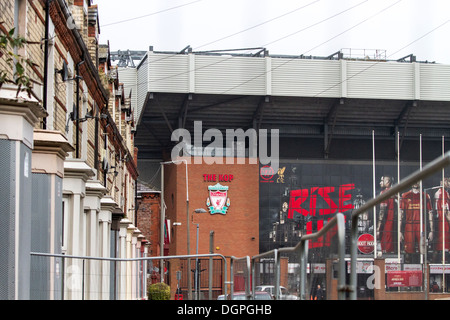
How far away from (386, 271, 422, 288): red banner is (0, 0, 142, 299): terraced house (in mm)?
4618

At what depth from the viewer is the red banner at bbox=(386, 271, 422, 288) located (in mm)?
5035

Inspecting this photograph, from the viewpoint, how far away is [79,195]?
19.3 m

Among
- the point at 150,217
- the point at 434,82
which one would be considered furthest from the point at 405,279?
the point at 150,217

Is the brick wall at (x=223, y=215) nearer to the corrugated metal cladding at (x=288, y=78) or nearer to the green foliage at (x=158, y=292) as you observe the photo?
the corrugated metal cladding at (x=288, y=78)

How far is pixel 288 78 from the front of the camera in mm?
65562

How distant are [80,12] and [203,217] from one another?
145 ft

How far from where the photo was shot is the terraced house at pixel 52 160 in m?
9.80

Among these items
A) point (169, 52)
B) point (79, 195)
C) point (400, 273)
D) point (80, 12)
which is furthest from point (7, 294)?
point (169, 52)

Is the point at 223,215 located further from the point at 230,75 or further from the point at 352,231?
the point at 352,231

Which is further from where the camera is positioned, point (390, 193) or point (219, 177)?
point (219, 177)

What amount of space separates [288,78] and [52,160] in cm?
5241
